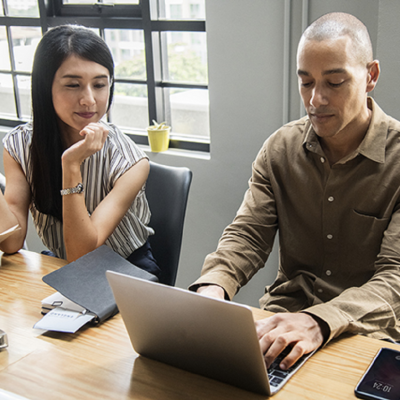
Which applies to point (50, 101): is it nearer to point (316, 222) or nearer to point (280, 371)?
point (316, 222)

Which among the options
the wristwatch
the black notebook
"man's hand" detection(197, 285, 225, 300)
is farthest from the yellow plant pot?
"man's hand" detection(197, 285, 225, 300)

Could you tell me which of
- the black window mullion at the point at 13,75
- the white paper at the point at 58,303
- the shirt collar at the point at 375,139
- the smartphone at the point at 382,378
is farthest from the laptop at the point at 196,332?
the black window mullion at the point at 13,75

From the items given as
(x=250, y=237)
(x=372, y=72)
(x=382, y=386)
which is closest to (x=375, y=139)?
(x=372, y=72)

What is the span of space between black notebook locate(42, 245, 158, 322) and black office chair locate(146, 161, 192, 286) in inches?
15.9

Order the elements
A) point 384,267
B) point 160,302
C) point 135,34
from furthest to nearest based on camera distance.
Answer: point 135,34 → point 384,267 → point 160,302

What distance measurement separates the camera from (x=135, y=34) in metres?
2.76

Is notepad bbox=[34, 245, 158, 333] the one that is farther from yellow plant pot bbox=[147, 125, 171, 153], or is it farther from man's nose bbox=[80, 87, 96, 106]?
yellow plant pot bbox=[147, 125, 171, 153]

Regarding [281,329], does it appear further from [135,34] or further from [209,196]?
[135,34]

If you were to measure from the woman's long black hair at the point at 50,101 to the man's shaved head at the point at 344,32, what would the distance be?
73 centimetres

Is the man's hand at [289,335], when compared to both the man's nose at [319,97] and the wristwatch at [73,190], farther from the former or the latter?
the wristwatch at [73,190]

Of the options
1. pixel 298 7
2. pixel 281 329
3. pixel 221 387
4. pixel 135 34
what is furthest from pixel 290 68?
pixel 221 387

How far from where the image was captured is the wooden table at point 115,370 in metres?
0.92

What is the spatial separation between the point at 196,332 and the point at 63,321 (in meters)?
0.41

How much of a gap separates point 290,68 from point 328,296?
3.46 ft
